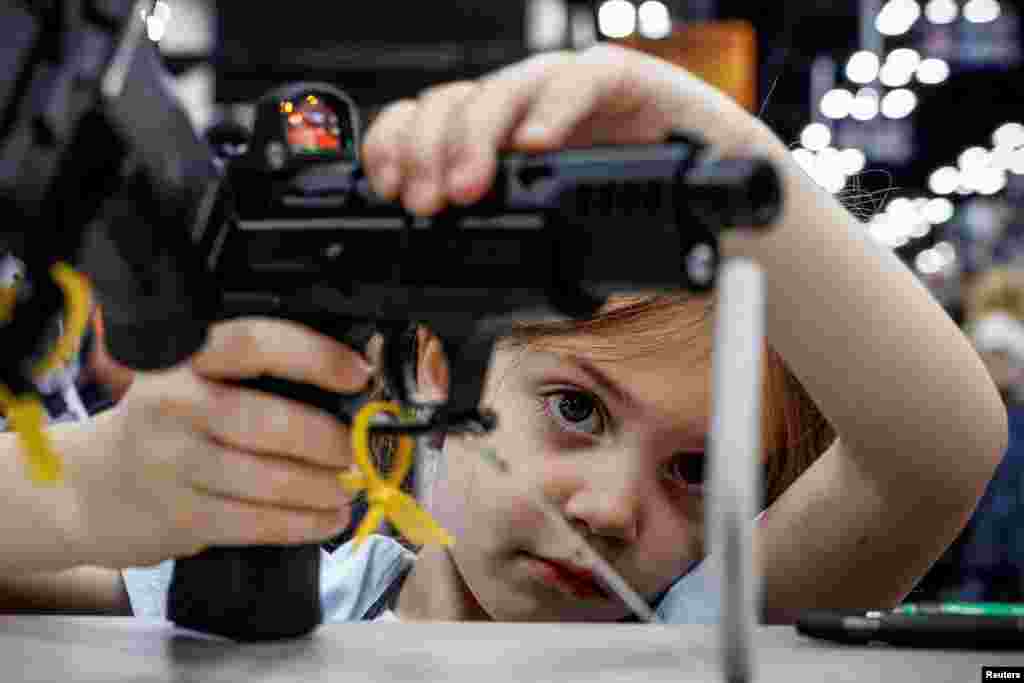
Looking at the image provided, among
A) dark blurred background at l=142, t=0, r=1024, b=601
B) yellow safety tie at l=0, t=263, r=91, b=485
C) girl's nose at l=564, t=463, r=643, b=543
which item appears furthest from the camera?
dark blurred background at l=142, t=0, r=1024, b=601

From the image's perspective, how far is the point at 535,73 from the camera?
56 centimetres

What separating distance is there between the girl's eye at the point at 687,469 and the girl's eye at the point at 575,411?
3.2 inches

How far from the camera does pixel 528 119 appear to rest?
548 mm

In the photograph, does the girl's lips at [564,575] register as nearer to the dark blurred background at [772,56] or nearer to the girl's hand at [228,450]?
the girl's hand at [228,450]

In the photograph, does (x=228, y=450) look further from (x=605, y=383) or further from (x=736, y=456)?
(x=605, y=383)

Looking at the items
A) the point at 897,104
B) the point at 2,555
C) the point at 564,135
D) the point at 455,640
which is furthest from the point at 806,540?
the point at 897,104

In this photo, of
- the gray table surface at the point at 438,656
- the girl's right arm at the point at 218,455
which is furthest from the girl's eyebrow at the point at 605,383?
the girl's right arm at the point at 218,455

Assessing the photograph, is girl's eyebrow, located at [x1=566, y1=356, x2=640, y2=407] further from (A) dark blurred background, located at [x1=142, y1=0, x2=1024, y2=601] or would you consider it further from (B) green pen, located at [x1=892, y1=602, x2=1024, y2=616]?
(A) dark blurred background, located at [x1=142, y1=0, x2=1024, y2=601]

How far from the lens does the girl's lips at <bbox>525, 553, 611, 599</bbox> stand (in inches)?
39.4

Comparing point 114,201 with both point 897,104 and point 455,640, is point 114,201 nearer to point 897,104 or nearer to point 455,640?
point 455,640

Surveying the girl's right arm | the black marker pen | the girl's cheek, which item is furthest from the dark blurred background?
the girl's right arm

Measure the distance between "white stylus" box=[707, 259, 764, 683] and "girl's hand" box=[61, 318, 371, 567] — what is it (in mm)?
296

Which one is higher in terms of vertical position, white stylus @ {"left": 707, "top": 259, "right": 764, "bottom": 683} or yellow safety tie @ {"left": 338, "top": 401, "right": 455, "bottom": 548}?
white stylus @ {"left": 707, "top": 259, "right": 764, "bottom": 683}

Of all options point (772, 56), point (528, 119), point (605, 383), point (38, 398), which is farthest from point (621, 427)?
point (772, 56)
